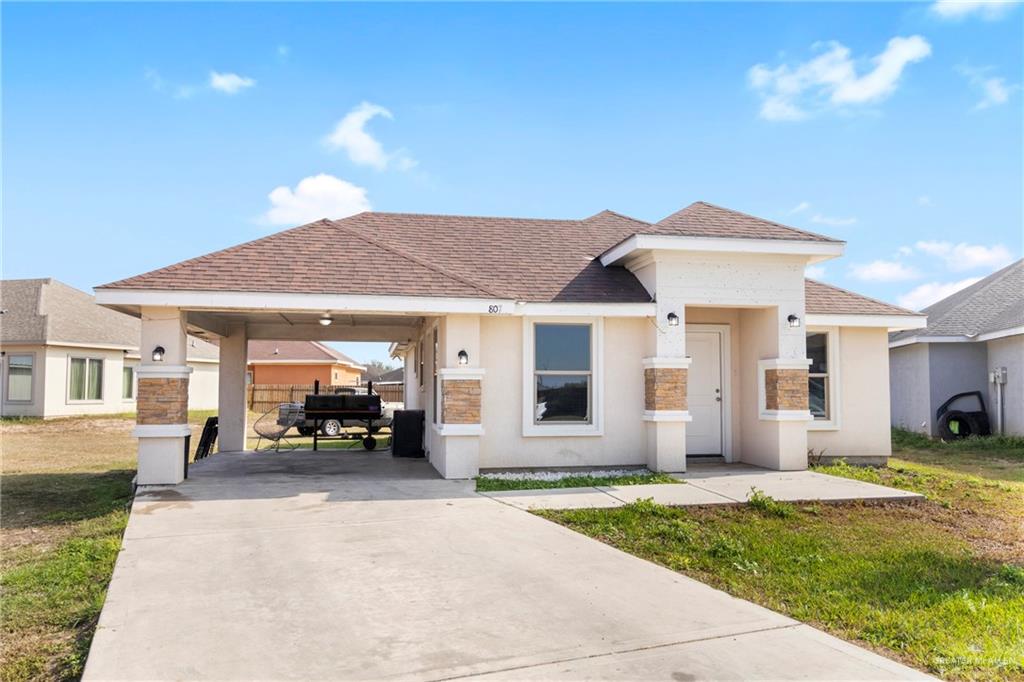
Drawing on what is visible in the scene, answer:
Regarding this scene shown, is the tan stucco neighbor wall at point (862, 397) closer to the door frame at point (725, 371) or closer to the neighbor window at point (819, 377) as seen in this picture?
the neighbor window at point (819, 377)

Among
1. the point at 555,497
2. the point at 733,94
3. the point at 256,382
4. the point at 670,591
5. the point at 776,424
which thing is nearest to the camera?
the point at 670,591

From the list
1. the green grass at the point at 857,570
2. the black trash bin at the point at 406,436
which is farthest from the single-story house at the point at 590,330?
the green grass at the point at 857,570

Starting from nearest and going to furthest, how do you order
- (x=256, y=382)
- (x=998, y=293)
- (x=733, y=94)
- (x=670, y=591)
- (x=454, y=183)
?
(x=670, y=591), (x=733, y=94), (x=454, y=183), (x=998, y=293), (x=256, y=382)

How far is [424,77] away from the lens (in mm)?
11328

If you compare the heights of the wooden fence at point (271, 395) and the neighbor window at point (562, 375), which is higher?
the neighbor window at point (562, 375)

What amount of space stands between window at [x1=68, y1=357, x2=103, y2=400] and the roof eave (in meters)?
22.4

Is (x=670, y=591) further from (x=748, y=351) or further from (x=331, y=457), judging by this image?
(x=331, y=457)

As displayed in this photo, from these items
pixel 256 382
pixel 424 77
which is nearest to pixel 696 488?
pixel 424 77

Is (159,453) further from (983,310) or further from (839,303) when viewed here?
(983,310)

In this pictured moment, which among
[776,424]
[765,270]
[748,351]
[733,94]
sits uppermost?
[733,94]

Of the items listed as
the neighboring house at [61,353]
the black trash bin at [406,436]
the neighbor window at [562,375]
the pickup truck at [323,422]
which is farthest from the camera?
the neighboring house at [61,353]

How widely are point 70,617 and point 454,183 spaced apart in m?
10.3

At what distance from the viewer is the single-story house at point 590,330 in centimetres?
963

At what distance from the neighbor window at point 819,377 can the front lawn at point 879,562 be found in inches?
98.0
